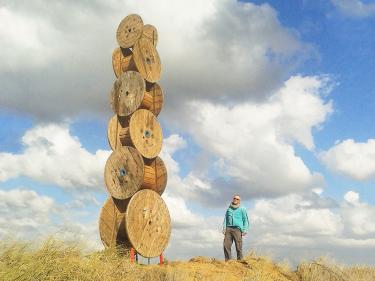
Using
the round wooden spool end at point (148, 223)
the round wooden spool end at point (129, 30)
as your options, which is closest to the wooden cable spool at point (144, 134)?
the round wooden spool end at point (148, 223)

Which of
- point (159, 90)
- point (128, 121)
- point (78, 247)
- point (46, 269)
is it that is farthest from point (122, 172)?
point (46, 269)

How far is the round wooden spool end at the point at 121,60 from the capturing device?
49.3 feet

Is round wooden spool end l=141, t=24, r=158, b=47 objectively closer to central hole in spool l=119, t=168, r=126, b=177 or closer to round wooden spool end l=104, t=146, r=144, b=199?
round wooden spool end l=104, t=146, r=144, b=199

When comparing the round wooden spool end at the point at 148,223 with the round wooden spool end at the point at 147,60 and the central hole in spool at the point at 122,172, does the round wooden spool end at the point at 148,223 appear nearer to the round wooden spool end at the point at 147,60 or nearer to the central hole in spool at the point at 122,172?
the central hole in spool at the point at 122,172

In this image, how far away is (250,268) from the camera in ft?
35.9

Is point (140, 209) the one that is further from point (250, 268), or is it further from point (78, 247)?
point (78, 247)

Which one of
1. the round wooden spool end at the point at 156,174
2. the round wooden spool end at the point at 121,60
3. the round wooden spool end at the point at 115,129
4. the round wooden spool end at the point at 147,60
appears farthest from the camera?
the round wooden spool end at the point at 121,60

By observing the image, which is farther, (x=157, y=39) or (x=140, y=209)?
(x=157, y=39)

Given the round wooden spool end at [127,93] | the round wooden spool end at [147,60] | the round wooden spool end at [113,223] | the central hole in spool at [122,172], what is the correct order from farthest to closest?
1. the round wooden spool end at [147,60]
2. the round wooden spool end at [127,93]
3. the central hole in spool at [122,172]
4. the round wooden spool end at [113,223]

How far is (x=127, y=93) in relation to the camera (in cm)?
1434

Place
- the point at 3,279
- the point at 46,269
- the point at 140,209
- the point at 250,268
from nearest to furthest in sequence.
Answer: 1. the point at 3,279
2. the point at 46,269
3. the point at 250,268
4. the point at 140,209

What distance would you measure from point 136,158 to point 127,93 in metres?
2.22

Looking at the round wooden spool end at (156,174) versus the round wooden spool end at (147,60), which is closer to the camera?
the round wooden spool end at (156,174)

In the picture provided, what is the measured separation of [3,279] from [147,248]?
719 centimetres
